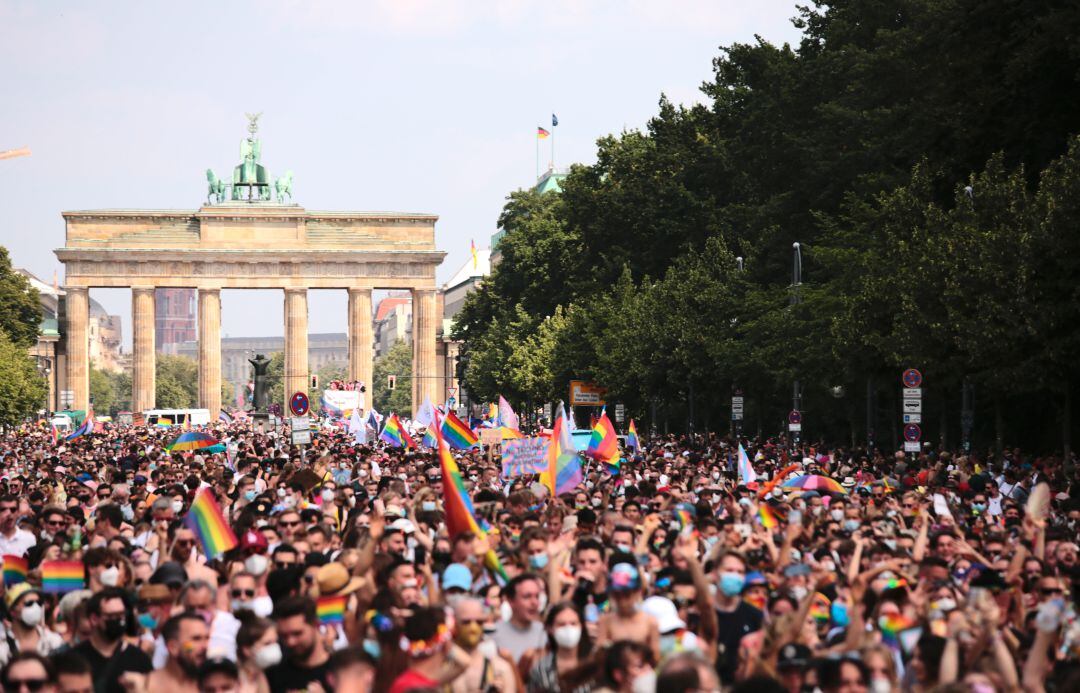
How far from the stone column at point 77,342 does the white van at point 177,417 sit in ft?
40.0

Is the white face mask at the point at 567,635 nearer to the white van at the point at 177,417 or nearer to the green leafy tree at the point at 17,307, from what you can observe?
the white van at the point at 177,417

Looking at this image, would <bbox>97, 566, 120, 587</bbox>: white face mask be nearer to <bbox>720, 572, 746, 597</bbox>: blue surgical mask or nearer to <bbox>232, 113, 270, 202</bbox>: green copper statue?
<bbox>720, 572, 746, 597</bbox>: blue surgical mask

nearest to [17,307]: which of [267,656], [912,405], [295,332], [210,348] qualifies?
[210,348]

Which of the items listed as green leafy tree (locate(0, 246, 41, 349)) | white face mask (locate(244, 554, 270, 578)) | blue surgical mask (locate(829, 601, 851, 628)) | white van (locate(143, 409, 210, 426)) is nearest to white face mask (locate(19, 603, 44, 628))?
white face mask (locate(244, 554, 270, 578))

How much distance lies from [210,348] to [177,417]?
1827 centimetres

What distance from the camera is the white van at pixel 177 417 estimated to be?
124m

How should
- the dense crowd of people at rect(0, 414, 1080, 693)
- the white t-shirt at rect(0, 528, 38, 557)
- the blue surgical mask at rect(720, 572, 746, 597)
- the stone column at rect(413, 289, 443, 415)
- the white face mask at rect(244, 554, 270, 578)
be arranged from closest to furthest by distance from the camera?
the dense crowd of people at rect(0, 414, 1080, 693), the blue surgical mask at rect(720, 572, 746, 597), the white face mask at rect(244, 554, 270, 578), the white t-shirt at rect(0, 528, 38, 557), the stone column at rect(413, 289, 443, 415)

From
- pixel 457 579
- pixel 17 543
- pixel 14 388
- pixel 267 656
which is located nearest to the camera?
pixel 267 656

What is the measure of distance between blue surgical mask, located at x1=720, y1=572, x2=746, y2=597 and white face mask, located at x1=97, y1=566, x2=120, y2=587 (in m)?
5.01

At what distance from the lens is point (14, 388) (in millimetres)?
89312

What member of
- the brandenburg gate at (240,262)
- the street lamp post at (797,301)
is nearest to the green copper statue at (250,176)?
the brandenburg gate at (240,262)

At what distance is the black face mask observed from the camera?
11.9 m

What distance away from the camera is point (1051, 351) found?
3481 centimetres

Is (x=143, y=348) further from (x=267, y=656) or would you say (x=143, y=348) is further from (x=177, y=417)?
(x=267, y=656)
